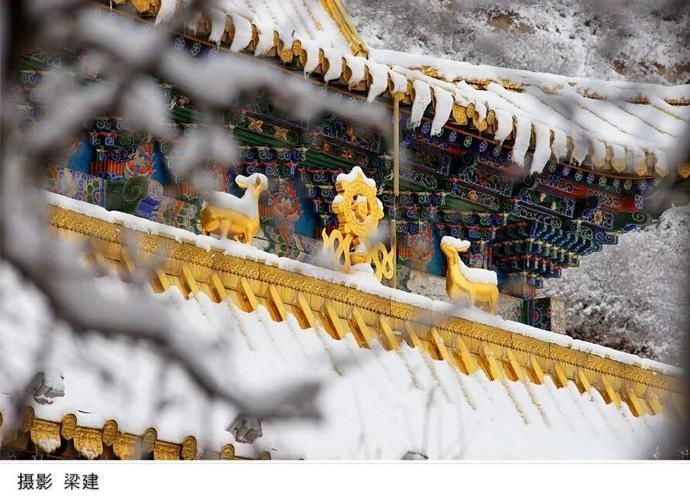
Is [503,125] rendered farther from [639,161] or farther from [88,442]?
[88,442]

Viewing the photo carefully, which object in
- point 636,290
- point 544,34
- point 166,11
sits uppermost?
point 544,34

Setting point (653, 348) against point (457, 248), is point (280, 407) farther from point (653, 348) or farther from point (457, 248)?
point (653, 348)

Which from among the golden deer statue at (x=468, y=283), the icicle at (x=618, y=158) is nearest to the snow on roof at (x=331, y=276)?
the golden deer statue at (x=468, y=283)

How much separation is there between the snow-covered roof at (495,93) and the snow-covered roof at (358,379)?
0.93 metres

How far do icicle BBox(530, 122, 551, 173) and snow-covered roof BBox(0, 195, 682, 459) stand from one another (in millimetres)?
1073

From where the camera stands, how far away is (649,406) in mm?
6984

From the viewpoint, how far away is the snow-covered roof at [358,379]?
438 cm

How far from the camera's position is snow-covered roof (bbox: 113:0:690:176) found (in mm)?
6590

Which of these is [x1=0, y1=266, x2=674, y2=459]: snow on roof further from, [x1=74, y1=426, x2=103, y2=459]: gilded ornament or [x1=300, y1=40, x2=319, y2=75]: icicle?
[x1=300, y1=40, x2=319, y2=75]: icicle

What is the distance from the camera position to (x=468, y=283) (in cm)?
713

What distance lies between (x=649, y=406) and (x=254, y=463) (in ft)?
8.84

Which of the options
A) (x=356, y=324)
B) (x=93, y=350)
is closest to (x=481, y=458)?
(x=356, y=324)

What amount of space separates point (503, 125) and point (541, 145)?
0.95ft

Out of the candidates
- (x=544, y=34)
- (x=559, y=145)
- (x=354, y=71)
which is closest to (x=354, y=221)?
(x=354, y=71)
